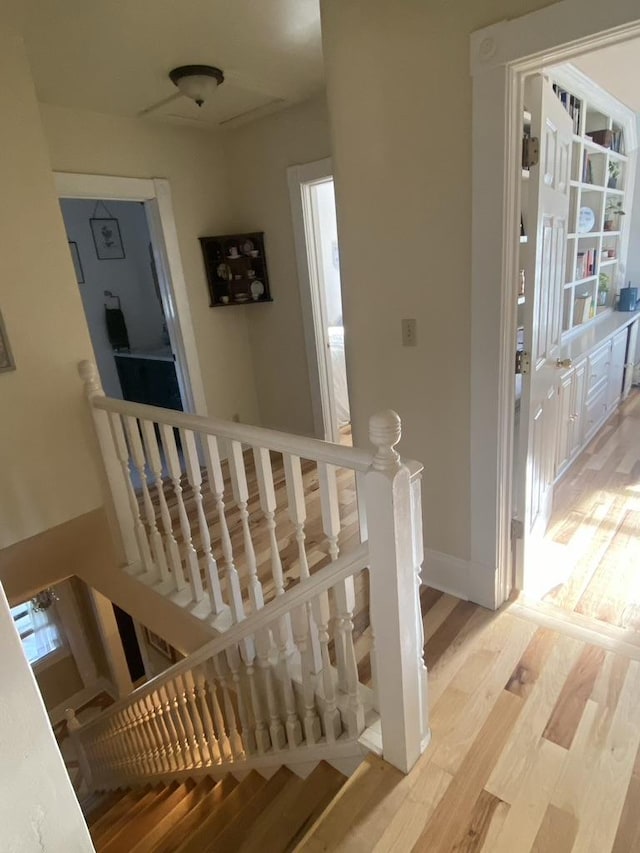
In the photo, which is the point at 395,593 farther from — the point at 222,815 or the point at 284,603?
the point at 222,815

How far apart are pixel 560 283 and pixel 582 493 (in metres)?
1.31

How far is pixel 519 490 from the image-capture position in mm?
2004

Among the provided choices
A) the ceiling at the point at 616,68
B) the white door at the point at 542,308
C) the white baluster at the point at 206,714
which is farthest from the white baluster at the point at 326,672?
the ceiling at the point at 616,68

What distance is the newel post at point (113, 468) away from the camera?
2.20 m

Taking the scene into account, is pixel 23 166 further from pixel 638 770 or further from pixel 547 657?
pixel 638 770

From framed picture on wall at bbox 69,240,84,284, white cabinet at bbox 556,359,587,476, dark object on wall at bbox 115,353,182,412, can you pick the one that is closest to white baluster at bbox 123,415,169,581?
dark object on wall at bbox 115,353,182,412

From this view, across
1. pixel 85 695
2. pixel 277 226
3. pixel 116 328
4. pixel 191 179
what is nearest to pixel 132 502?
pixel 277 226

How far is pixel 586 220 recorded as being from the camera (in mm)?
3707

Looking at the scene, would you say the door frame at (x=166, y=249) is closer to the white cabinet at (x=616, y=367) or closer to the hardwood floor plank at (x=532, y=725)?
the hardwood floor plank at (x=532, y=725)

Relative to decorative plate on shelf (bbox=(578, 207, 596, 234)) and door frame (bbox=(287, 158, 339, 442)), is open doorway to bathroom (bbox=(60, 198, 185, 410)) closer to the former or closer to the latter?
door frame (bbox=(287, 158, 339, 442))

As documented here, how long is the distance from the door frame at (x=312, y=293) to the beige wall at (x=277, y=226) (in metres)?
0.06

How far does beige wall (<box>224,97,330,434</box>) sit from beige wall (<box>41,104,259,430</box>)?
111 mm

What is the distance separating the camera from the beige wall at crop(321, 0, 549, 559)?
1.64m

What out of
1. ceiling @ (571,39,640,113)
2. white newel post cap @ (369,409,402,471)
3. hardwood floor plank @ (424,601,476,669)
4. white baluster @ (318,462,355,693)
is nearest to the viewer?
white newel post cap @ (369,409,402,471)
